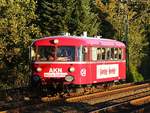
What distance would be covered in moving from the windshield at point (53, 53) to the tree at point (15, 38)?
648 centimetres

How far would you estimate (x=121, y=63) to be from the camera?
26.8 metres

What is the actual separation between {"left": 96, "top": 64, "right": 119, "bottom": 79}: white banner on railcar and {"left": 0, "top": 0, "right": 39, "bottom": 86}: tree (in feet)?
19.2

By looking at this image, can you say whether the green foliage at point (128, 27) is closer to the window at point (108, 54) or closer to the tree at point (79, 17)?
the tree at point (79, 17)

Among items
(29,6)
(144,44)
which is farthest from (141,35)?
(29,6)

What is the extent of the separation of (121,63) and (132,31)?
15896mm

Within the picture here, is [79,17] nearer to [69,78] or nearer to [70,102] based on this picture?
[69,78]

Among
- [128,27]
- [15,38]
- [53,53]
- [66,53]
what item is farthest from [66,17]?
[66,53]

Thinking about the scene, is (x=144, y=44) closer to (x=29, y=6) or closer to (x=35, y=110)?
(x=29, y=6)

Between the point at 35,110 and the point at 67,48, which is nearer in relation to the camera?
the point at 35,110

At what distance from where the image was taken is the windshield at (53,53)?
20.8 m

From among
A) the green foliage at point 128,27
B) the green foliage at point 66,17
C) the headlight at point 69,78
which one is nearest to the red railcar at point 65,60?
the headlight at point 69,78

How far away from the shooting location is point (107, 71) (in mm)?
24438

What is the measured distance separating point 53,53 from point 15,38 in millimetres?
7713

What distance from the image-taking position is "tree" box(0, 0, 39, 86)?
92.2ft
